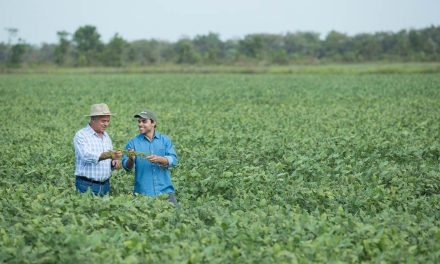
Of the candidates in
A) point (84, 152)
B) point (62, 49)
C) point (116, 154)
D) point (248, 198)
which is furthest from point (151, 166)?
point (62, 49)

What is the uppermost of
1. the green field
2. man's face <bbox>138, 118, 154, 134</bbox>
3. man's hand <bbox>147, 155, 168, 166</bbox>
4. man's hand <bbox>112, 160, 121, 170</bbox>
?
man's face <bbox>138, 118, 154, 134</bbox>

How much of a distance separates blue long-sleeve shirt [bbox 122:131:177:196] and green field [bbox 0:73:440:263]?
46cm

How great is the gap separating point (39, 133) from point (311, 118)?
27.1ft

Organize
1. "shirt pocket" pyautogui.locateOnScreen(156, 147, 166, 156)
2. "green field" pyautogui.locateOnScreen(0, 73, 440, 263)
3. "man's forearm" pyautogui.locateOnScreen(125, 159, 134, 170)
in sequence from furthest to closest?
"shirt pocket" pyautogui.locateOnScreen(156, 147, 166, 156)
"man's forearm" pyautogui.locateOnScreen(125, 159, 134, 170)
"green field" pyautogui.locateOnScreen(0, 73, 440, 263)

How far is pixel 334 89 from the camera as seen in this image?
3484 cm

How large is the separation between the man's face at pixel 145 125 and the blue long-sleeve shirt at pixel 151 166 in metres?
0.12

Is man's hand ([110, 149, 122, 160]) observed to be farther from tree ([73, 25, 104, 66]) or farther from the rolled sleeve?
tree ([73, 25, 104, 66])

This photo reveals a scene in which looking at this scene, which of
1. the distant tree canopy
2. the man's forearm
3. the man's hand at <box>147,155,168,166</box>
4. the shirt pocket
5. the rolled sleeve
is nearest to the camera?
the man's hand at <box>147,155,168,166</box>

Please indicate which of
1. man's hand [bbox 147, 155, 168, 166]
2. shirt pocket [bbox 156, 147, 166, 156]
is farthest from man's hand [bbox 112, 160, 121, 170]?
man's hand [bbox 147, 155, 168, 166]

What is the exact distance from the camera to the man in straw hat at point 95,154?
7.49 metres

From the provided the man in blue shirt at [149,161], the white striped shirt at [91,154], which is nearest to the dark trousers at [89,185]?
the white striped shirt at [91,154]

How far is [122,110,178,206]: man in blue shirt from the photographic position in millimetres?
7574

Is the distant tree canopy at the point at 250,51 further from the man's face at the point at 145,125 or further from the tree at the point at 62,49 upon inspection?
the man's face at the point at 145,125

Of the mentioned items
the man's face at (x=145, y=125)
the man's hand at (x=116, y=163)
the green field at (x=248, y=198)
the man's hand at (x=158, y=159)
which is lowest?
the green field at (x=248, y=198)
